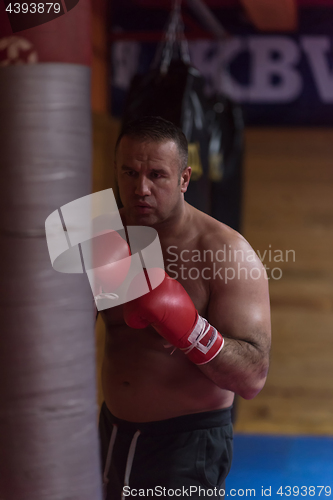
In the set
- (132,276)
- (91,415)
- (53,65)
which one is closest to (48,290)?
(91,415)

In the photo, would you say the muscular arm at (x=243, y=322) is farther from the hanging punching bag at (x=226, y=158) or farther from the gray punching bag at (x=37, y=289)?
the hanging punching bag at (x=226, y=158)

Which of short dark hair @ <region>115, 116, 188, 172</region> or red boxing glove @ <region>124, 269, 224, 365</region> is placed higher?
short dark hair @ <region>115, 116, 188, 172</region>

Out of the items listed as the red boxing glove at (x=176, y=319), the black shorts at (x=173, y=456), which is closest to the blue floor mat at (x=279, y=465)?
the black shorts at (x=173, y=456)

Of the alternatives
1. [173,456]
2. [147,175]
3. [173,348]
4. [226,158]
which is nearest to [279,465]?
[226,158]

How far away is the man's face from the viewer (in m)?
1.33

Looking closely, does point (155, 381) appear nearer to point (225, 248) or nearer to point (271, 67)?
point (225, 248)

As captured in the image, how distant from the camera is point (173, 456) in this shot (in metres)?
1.59

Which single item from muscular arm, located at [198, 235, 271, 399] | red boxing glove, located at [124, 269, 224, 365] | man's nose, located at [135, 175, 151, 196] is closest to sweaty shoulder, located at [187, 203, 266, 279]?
muscular arm, located at [198, 235, 271, 399]

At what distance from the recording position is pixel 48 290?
0.93 meters

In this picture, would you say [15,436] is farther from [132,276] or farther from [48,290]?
[132,276]

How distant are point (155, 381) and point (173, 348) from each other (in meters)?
0.11

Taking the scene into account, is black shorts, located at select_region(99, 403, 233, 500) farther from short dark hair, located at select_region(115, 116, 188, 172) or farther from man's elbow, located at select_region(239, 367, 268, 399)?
short dark hair, located at select_region(115, 116, 188, 172)

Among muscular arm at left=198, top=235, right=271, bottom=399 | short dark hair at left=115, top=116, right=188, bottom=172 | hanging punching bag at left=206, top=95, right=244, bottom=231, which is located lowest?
hanging punching bag at left=206, top=95, right=244, bottom=231

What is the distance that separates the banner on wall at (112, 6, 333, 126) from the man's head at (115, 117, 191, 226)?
2.92m
